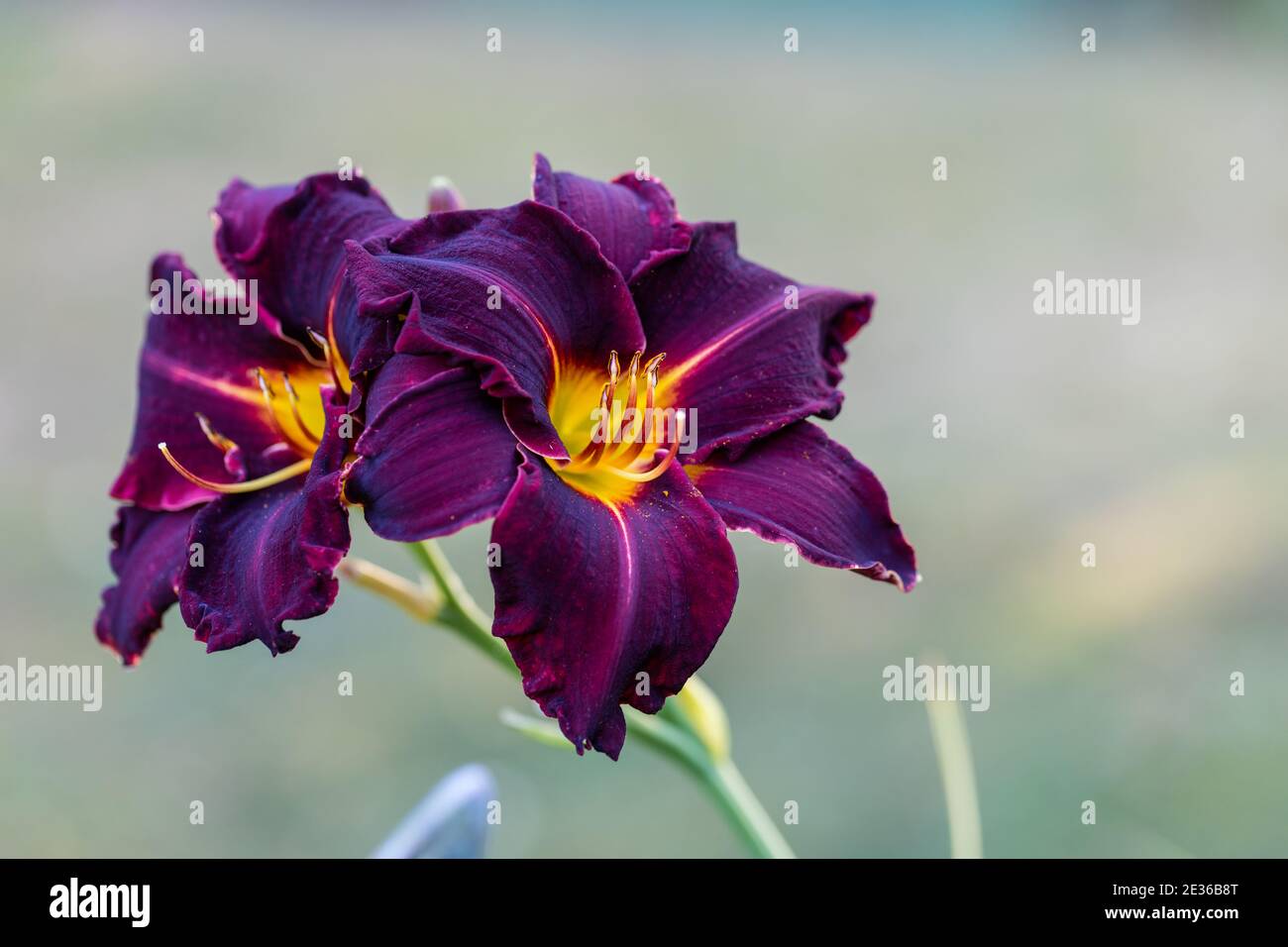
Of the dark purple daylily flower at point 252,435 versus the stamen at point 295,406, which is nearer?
the dark purple daylily flower at point 252,435

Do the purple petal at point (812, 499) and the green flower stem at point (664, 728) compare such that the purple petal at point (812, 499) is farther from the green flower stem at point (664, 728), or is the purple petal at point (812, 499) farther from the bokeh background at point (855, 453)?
the bokeh background at point (855, 453)

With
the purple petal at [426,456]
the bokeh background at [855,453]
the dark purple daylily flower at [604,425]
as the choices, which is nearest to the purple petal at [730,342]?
the dark purple daylily flower at [604,425]

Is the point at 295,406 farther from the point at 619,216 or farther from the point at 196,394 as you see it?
the point at 619,216

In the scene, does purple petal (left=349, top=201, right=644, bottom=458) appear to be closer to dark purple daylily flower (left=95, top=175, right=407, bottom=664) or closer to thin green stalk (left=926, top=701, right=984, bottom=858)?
dark purple daylily flower (left=95, top=175, right=407, bottom=664)

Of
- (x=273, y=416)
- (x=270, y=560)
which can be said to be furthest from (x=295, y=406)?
(x=270, y=560)

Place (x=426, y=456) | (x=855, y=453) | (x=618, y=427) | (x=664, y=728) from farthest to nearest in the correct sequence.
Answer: (x=855, y=453) → (x=664, y=728) → (x=618, y=427) → (x=426, y=456)

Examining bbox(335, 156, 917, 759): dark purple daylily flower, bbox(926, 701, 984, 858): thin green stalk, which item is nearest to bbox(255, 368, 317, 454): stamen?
bbox(335, 156, 917, 759): dark purple daylily flower
